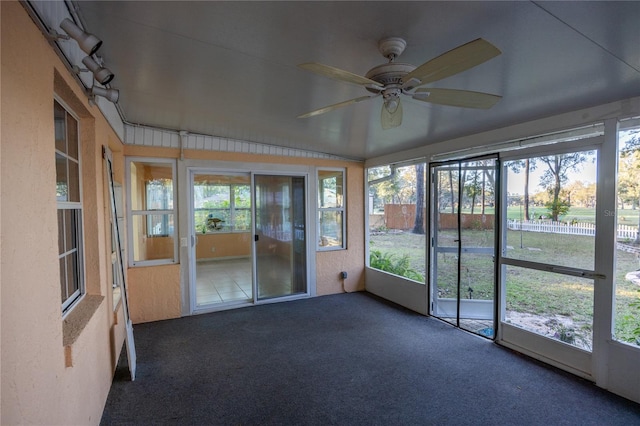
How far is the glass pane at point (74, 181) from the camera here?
2.22 meters

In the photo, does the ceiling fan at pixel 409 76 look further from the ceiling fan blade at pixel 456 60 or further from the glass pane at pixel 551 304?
the glass pane at pixel 551 304

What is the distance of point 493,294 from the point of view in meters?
3.62

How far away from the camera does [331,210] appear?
5.49 meters

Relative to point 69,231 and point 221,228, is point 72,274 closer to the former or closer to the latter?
point 69,231

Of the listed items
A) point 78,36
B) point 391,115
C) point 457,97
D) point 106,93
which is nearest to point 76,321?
point 106,93

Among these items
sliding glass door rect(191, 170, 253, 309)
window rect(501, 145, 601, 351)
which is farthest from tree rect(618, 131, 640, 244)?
sliding glass door rect(191, 170, 253, 309)

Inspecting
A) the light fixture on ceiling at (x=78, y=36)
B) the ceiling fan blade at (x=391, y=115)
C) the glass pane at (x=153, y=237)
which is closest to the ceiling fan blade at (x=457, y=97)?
the ceiling fan blade at (x=391, y=115)

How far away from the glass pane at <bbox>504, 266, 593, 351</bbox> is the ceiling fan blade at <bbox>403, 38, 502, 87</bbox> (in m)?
2.55

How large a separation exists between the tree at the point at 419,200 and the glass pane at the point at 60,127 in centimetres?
400

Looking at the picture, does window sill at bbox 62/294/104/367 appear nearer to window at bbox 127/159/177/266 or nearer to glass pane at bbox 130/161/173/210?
window at bbox 127/159/177/266

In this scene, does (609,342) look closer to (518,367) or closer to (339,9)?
(518,367)

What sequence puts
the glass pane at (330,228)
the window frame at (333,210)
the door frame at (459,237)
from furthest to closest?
the glass pane at (330,228)
the window frame at (333,210)
the door frame at (459,237)

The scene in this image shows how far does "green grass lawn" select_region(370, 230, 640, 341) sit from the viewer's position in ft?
8.61

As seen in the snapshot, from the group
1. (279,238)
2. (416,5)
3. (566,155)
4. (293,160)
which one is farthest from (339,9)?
(279,238)
